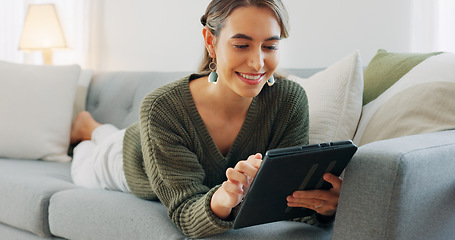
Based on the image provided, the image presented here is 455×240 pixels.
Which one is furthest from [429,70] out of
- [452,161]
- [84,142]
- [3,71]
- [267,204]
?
[3,71]

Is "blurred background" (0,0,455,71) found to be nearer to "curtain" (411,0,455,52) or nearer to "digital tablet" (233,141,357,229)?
"curtain" (411,0,455,52)

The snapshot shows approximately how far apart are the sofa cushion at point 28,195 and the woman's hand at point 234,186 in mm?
735

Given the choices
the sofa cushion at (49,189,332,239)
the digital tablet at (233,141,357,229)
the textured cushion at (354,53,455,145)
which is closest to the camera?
the digital tablet at (233,141,357,229)

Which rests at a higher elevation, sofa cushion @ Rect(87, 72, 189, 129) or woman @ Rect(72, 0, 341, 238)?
woman @ Rect(72, 0, 341, 238)

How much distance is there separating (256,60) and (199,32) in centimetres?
166

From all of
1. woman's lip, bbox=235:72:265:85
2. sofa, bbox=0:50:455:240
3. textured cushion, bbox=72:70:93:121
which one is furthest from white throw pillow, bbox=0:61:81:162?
woman's lip, bbox=235:72:265:85

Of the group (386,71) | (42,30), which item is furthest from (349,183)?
(42,30)

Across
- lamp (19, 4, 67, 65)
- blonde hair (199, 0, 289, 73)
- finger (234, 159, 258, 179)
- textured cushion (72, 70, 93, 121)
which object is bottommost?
textured cushion (72, 70, 93, 121)

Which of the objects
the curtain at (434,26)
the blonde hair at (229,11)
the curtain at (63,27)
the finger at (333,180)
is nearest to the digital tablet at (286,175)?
the finger at (333,180)

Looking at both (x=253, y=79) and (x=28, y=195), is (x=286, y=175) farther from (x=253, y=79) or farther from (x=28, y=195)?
(x=28, y=195)

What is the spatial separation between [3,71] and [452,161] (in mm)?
1918

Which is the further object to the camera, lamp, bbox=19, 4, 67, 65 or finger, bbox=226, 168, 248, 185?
lamp, bbox=19, 4, 67, 65

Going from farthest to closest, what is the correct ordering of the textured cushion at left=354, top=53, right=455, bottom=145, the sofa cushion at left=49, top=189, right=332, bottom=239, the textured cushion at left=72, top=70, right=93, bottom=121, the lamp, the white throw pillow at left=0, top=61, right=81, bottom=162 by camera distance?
the lamp, the textured cushion at left=72, top=70, right=93, bottom=121, the white throw pillow at left=0, top=61, right=81, bottom=162, the textured cushion at left=354, top=53, right=455, bottom=145, the sofa cushion at left=49, top=189, right=332, bottom=239

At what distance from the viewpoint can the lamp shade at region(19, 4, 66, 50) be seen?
307 centimetres
